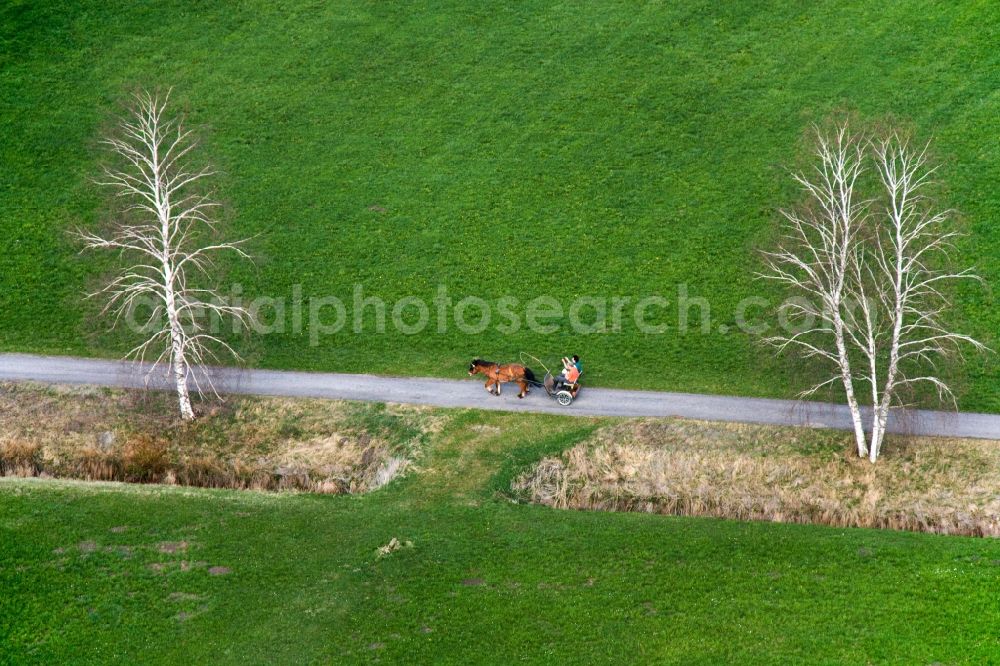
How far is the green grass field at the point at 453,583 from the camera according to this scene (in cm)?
3048

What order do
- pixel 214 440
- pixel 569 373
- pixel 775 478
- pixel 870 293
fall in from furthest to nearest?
pixel 870 293 → pixel 569 373 → pixel 214 440 → pixel 775 478

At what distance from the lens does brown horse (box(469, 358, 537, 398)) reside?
4062cm

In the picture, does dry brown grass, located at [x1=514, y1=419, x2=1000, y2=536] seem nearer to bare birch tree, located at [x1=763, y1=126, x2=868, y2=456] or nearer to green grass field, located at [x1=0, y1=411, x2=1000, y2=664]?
green grass field, located at [x1=0, y1=411, x2=1000, y2=664]

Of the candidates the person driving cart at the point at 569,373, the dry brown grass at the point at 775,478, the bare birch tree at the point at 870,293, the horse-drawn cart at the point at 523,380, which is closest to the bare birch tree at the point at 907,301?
the bare birch tree at the point at 870,293

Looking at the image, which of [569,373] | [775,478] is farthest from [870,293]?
[569,373]

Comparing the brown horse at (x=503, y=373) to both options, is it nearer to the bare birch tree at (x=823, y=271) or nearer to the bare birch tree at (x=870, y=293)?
the bare birch tree at (x=823, y=271)

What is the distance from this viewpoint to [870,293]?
42938 millimetres

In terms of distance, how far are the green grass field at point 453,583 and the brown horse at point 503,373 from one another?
459cm

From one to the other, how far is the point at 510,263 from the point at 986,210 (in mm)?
21796

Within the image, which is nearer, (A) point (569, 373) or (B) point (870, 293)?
(A) point (569, 373)

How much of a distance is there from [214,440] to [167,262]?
7255 millimetres

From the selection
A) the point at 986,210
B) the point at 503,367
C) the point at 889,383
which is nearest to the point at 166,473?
the point at 503,367

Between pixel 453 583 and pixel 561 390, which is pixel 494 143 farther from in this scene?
pixel 453 583

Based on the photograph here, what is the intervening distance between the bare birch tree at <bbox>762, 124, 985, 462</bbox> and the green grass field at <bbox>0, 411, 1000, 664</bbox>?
6.95 m
